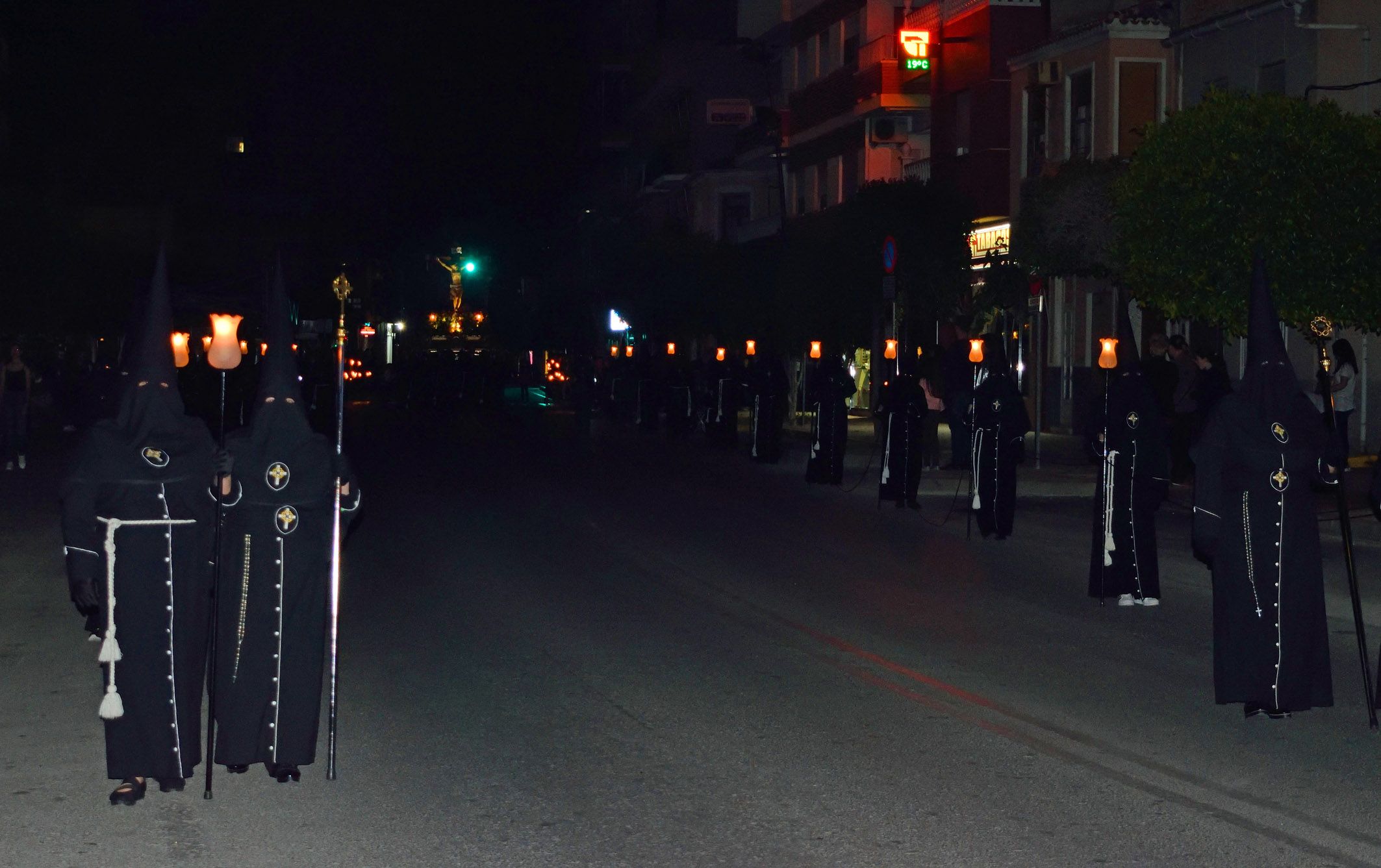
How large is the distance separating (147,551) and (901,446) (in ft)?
44.5

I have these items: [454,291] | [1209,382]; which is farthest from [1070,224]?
[454,291]

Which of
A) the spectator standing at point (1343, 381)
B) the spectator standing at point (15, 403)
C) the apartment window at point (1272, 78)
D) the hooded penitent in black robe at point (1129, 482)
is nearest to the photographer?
the hooded penitent in black robe at point (1129, 482)

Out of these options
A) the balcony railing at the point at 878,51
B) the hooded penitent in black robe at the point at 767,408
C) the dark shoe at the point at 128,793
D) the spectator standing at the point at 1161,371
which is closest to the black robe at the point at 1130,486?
the dark shoe at the point at 128,793

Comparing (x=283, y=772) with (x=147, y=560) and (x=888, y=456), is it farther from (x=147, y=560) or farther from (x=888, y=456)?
(x=888, y=456)

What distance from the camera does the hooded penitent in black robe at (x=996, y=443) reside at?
15.6 m

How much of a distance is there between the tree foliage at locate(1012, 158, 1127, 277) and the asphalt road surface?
12.7 meters

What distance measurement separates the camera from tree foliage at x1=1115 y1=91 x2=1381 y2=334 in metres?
18.7

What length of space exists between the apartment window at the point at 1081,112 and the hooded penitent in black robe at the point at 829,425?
1254cm

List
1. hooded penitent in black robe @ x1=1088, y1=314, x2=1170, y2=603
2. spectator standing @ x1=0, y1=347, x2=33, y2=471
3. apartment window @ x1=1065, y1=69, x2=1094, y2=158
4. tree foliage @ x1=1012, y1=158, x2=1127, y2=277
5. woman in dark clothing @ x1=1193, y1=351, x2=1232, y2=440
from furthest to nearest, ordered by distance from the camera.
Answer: apartment window @ x1=1065, y1=69, x2=1094, y2=158 < tree foliage @ x1=1012, y1=158, x2=1127, y2=277 < spectator standing @ x1=0, y1=347, x2=33, y2=471 < woman in dark clothing @ x1=1193, y1=351, x2=1232, y2=440 < hooded penitent in black robe @ x1=1088, y1=314, x2=1170, y2=603

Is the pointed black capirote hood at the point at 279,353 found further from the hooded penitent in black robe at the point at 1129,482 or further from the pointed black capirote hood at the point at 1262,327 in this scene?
the hooded penitent in black robe at the point at 1129,482

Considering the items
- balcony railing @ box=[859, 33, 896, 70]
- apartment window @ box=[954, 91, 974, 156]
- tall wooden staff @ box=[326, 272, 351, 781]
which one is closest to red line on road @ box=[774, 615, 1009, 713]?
tall wooden staff @ box=[326, 272, 351, 781]

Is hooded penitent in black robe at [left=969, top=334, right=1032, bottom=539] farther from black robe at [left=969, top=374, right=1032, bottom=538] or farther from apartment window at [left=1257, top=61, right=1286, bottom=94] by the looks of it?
apartment window at [left=1257, top=61, right=1286, bottom=94]

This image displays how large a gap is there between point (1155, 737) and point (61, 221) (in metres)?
51.8

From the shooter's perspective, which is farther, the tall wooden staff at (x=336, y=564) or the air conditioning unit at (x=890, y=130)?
the air conditioning unit at (x=890, y=130)
